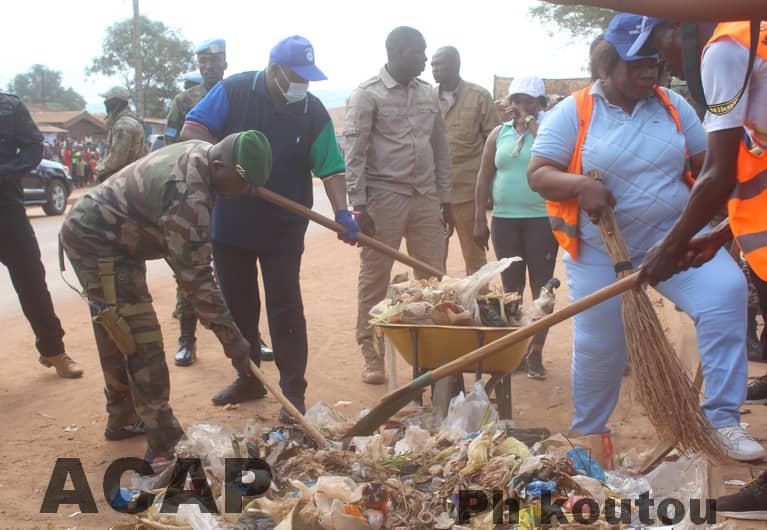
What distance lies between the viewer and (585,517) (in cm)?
312

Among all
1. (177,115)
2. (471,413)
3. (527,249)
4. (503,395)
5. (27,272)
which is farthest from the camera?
(177,115)

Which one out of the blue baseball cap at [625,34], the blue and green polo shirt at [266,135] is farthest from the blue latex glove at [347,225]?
the blue baseball cap at [625,34]

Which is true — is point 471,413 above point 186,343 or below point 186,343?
above

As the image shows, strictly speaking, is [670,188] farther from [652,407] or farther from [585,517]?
[585,517]

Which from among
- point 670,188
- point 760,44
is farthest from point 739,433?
point 760,44

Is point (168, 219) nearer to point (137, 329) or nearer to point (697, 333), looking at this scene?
point (137, 329)

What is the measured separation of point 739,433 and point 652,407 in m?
0.47

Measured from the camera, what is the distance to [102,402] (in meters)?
5.44

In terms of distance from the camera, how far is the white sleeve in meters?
2.81

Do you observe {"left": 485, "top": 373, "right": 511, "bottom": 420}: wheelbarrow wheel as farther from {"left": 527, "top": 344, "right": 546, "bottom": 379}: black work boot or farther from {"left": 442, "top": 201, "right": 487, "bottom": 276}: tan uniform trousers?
{"left": 442, "top": 201, "right": 487, "bottom": 276}: tan uniform trousers

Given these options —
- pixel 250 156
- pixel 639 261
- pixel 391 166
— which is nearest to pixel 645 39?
pixel 639 261

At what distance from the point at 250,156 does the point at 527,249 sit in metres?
2.66

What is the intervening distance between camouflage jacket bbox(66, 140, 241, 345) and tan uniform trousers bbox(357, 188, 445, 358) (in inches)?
74.1

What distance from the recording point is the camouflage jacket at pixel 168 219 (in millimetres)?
3816
